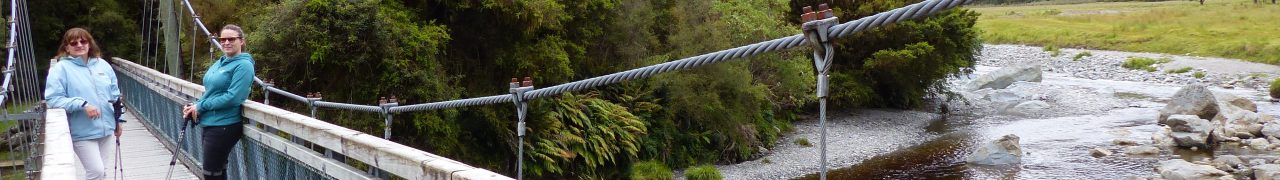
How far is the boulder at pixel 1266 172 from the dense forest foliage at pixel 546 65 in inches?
290

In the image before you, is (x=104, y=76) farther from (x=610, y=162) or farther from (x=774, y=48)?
(x=610, y=162)

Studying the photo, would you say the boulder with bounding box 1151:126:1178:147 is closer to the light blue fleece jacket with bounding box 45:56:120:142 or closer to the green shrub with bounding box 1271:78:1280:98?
the green shrub with bounding box 1271:78:1280:98

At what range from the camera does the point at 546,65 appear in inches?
550

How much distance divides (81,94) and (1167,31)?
146ft

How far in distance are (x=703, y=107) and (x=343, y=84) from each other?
6935mm

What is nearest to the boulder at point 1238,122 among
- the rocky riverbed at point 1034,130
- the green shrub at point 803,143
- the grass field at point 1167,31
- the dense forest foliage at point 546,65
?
the rocky riverbed at point 1034,130

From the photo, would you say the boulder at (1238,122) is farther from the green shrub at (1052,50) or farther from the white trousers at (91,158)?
the green shrub at (1052,50)

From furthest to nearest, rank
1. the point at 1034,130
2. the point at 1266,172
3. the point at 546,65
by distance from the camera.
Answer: the point at 1034,130 < the point at 1266,172 < the point at 546,65

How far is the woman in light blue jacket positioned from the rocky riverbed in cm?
1199

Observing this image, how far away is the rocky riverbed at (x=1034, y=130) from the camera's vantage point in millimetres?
16391

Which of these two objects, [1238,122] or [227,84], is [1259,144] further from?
[227,84]

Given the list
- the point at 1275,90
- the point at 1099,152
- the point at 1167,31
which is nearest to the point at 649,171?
the point at 1099,152

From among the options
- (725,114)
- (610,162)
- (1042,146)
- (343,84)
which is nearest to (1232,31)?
(1042,146)

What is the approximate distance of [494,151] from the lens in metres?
13.7
